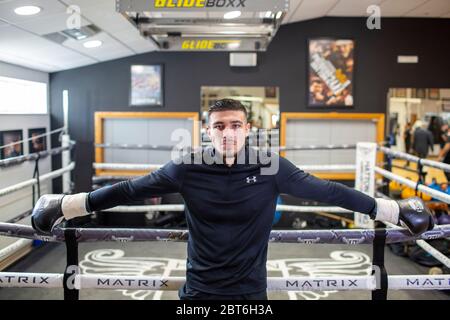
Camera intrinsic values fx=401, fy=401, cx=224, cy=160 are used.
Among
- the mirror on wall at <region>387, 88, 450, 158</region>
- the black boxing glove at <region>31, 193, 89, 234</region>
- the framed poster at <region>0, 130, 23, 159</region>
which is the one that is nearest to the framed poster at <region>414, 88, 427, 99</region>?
the mirror on wall at <region>387, 88, 450, 158</region>

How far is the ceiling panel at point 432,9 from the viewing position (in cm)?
537

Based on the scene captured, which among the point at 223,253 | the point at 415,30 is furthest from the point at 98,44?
the point at 415,30

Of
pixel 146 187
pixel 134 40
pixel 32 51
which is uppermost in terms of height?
pixel 134 40

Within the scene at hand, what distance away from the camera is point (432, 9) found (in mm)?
5684

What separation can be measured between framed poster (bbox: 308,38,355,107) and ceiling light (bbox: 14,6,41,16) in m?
4.21

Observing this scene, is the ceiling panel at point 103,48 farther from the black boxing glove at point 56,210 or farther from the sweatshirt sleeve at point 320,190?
the sweatshirt sleeve at point 320,190

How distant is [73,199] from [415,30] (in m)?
6.26

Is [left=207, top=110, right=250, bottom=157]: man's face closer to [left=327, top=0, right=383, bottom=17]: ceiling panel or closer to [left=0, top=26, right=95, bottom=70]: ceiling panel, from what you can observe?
[left=0, top=26, right=95, bottom=70]: ceiling panel

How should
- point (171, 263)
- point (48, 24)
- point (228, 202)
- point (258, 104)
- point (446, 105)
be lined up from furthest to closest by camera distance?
point (446, 105)
point (258, 104)
point (171, 263)
point (48, 24)
point (228, 202)

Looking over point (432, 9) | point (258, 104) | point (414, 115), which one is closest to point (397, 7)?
point (432, 9)

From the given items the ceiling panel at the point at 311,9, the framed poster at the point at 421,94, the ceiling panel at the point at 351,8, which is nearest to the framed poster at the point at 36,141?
the ceiling panel at the point at 311,9

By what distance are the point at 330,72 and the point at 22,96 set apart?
175 inches

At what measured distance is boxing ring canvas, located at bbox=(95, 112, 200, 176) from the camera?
6379 mm

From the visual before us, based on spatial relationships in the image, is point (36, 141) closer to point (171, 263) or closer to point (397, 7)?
point (171, 263)
